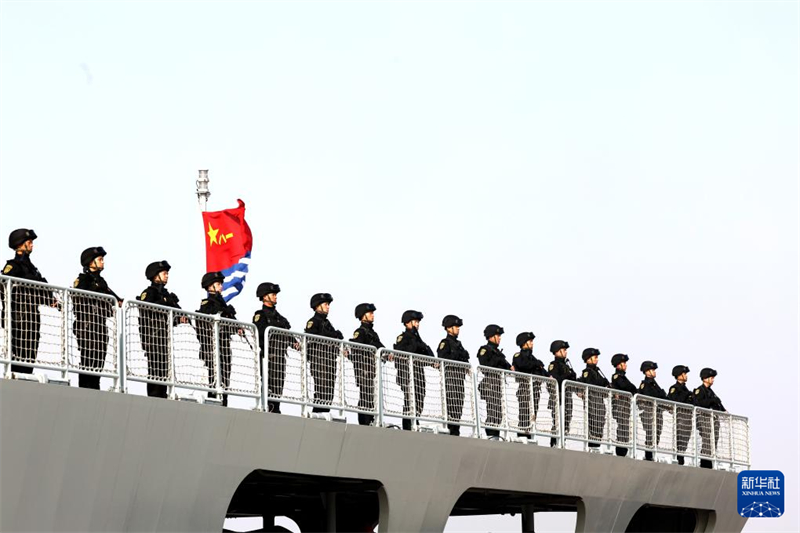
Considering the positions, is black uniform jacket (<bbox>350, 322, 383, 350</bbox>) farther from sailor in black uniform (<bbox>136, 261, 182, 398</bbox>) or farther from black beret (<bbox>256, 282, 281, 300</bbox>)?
sailor in black uniform (<bbox>136, 261, 182, 398</bbox>)

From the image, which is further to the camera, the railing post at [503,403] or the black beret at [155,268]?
the railing post at [503,403]

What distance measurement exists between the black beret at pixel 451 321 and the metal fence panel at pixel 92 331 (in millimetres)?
6965

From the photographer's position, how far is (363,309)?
19469mm

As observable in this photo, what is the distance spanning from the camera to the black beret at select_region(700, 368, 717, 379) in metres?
27.5

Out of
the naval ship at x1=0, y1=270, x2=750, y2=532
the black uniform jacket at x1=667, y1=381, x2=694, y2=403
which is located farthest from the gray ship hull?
the black uniform jacket at x1=667, y1=381, x2=694, y2=403

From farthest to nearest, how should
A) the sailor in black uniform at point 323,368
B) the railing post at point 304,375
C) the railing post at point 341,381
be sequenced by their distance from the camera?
the railing post at point 341,381, the sailor in black uniform at point 323,368, the railing post at point 304,375

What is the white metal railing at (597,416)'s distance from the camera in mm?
22375

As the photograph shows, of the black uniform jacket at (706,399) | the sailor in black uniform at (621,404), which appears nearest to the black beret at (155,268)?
the sailor in black uniform at (621,404)

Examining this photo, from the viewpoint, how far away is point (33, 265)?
14.8m

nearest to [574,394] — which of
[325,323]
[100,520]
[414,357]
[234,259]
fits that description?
[414,357]

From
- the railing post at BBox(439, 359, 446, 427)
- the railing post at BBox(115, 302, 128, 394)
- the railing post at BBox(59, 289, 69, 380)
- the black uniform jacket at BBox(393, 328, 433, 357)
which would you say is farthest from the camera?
the black uniform jacket at BBox(393, 328, 433, 357)

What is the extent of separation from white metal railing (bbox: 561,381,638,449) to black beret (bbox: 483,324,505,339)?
1265mm

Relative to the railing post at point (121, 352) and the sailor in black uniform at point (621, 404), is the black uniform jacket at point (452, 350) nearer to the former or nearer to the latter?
the sailor in black uniform at point (621, 404)

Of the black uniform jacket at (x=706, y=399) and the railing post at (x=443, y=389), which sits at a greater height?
the black uniform jacket at (x=706, y=399)
